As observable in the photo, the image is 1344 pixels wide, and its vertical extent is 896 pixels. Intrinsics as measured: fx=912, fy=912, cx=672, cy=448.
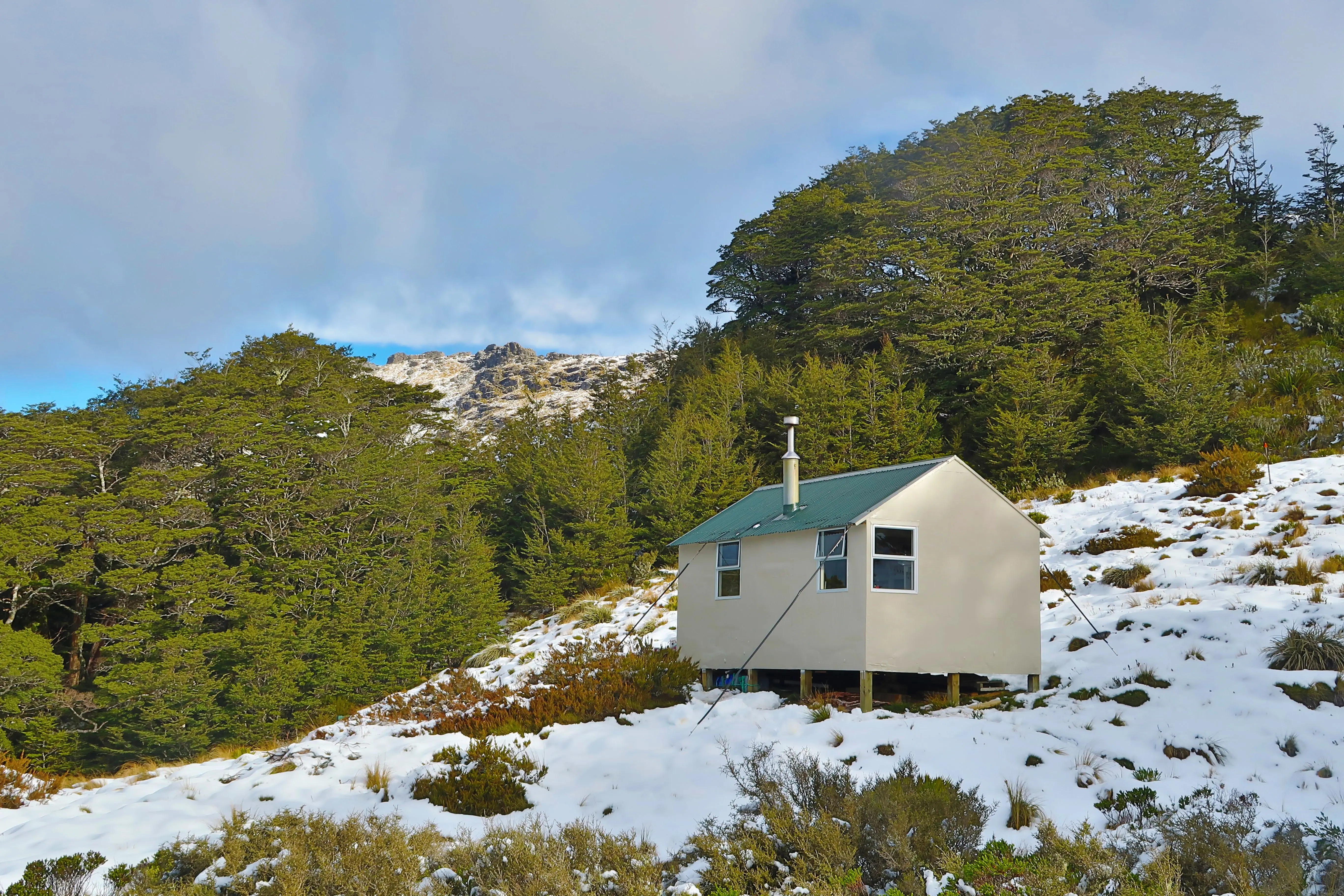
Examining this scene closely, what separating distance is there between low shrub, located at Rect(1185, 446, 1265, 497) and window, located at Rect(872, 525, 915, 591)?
39.0 ft

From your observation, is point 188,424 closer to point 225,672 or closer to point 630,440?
point 225,672

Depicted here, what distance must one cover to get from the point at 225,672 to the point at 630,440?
1662 cm

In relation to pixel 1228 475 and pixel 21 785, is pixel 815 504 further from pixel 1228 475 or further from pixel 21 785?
pixel 21 785

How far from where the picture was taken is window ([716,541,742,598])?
54.3 ft

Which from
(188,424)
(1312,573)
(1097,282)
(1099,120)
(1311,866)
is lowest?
(1311,866)

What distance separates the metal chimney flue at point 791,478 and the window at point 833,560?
2046 mm

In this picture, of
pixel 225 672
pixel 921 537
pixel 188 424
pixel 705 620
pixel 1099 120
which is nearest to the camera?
pixel 921 537

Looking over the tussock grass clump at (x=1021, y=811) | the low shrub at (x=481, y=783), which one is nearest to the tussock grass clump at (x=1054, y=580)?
the tussock grass clump at (x=1021, y=811)

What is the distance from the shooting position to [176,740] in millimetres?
22578

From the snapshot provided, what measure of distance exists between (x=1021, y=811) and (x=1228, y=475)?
636 inches

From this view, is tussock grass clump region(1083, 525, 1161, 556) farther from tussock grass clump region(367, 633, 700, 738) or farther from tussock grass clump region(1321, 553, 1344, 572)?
tussock grass clump region(367, 633, 700, 738)

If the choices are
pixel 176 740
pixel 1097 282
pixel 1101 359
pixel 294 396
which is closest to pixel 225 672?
pixel 176 740

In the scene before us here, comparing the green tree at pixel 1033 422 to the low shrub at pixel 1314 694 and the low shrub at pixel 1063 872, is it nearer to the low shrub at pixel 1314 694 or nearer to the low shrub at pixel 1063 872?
the low shrub at pixel 1314 694

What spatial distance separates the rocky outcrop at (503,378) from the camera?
295 ft
